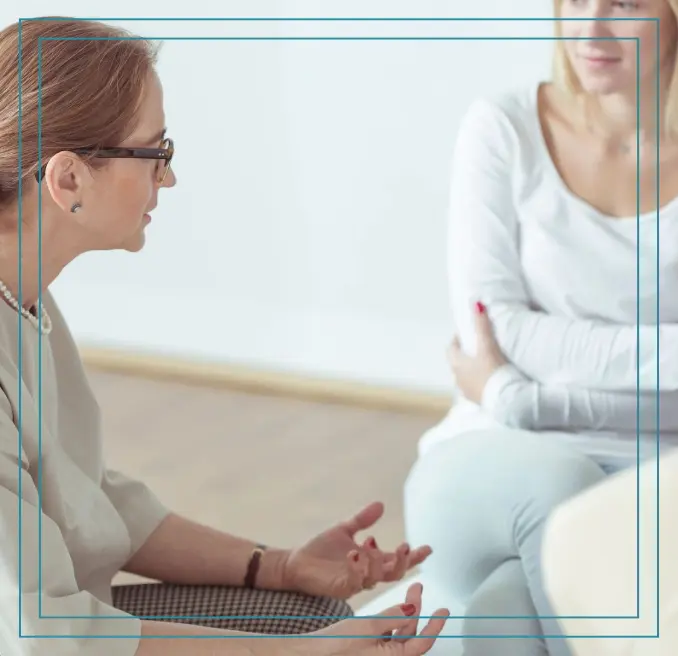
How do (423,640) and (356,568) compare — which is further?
(356,568)

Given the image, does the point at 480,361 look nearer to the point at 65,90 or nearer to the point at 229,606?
the point at 229,606

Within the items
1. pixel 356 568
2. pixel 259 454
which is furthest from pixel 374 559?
pixel 259 454

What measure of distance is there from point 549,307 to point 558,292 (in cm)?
2

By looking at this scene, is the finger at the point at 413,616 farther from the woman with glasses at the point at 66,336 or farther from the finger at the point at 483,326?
the finger at the point at 483,326

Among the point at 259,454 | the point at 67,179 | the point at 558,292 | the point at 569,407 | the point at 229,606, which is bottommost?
the point at 259,454

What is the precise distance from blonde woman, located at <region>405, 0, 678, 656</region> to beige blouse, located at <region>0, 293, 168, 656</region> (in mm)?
326

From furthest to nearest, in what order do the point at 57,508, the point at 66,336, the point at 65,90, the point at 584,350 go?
the point at 584,350 → the point at 66,336 → the point at 57,508 → the point at 65,90

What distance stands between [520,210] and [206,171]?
1.35ft

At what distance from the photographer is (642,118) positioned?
3.90ft

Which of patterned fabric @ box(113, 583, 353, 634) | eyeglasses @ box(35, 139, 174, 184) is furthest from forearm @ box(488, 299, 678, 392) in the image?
eyeglasses @ box(35, 139, 174, 184)

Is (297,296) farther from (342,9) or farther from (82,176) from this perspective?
(342,9)

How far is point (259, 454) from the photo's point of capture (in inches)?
74.1

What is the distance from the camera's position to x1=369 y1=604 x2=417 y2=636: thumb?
2.98 feet

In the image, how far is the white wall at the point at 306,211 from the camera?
1487 mm
